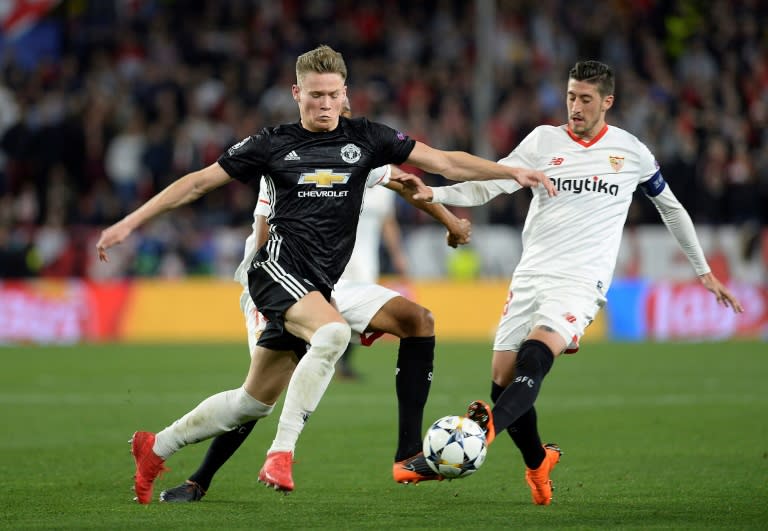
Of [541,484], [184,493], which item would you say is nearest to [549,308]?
[541,484]

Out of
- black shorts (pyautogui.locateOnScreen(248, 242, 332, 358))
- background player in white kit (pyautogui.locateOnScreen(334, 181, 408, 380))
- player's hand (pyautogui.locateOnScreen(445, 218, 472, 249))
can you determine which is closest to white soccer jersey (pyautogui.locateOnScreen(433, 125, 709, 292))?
player's hand (pyautogui.locateOnScreen(445, 218, 472, 249))

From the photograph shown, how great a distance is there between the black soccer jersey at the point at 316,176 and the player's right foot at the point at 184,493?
144cm

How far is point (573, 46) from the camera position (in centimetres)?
2395

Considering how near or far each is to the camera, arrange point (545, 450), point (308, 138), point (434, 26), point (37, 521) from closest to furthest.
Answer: point (37, 521) → point (308, 138) → point (545, 450) → point (434, 26)

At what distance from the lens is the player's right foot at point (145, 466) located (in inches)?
285

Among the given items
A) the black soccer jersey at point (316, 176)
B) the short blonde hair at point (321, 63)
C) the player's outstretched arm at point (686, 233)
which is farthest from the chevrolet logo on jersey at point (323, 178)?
the player's outstretched arm at point (686, 233)

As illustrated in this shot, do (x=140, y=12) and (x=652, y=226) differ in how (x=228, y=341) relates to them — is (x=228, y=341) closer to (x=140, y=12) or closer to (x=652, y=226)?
(x=652, y=226)

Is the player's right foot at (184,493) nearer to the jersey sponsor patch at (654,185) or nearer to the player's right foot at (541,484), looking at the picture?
the player's right foot at (541,484)

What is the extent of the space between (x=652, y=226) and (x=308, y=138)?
14232mm

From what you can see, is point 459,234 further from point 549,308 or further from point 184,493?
point 184,493

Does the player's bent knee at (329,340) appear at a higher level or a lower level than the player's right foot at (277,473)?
higher

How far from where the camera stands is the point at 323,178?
6906mm

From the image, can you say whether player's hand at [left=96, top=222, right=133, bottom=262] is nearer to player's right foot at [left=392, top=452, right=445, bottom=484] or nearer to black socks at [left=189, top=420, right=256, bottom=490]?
black socks at [left=189, top=420, right=256, bottom=490]

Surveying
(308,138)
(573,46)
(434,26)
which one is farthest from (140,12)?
(308,138)
